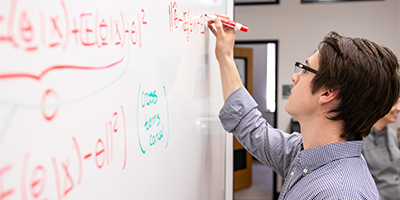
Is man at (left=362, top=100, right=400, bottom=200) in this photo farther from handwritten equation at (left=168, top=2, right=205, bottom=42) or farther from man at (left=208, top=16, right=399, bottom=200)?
handwritten equation at (left=168, top=2, right=205, bottom=42)

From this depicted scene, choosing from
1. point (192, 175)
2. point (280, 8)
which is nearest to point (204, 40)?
point (192, 175)

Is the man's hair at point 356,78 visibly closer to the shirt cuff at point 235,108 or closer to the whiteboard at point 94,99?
the shirt cuff at point 235,108

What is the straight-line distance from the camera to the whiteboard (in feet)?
0.67

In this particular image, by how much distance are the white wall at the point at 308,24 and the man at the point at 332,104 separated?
293 cm

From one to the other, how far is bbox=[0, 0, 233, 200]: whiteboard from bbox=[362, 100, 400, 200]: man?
1893 mm

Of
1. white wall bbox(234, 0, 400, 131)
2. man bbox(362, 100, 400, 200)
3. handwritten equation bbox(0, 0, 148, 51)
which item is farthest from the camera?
white wall bbox(234, 0, 400, 131)

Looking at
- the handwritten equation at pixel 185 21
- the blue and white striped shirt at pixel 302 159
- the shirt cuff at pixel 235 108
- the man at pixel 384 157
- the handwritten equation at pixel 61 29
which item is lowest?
the man at pixel 384 157

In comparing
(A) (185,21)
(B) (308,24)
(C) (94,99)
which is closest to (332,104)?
(A) (185,21)

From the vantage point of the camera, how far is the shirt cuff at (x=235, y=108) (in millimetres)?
909

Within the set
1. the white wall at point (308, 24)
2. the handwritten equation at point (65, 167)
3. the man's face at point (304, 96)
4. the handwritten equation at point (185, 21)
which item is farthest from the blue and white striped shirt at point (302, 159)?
the white wall at point (308, 24)

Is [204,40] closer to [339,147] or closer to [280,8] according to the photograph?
[339,147]

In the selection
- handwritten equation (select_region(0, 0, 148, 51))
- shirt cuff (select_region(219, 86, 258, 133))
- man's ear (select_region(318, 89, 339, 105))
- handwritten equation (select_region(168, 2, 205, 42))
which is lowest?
shirt cuff (select_region(219, 86, 258, 133))

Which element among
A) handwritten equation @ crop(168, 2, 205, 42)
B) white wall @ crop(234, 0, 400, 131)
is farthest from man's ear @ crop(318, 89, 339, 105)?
white wall @ crop(234, 0, 400, 131)

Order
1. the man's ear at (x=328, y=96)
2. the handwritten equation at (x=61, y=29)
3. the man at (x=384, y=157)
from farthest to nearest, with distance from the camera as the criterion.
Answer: the man at (x=384, y=157) < the man's ear at (x=328, y=96) < the handwritten equation at (x=61, y=29)
